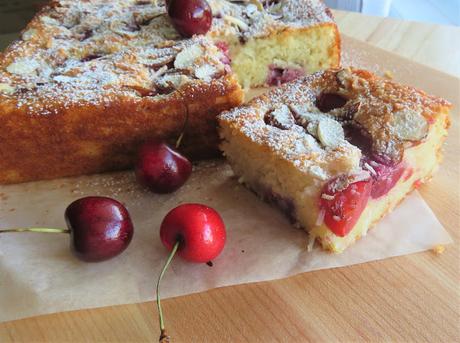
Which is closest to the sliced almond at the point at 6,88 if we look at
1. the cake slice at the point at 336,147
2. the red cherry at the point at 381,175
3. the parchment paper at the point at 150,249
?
the parchment paper at the point at 150,249

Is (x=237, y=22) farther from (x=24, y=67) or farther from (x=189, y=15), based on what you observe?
(x=24, y=67)

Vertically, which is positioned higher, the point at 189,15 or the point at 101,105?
the point at 189,15

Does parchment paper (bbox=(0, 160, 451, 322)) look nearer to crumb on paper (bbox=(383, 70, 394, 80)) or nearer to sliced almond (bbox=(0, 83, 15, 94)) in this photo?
sliced almond (bbox=(0, 83, 15, 94))

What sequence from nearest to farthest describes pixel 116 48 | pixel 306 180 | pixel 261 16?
pixel 306 180 → pixel 116 48 → pixel 261 16

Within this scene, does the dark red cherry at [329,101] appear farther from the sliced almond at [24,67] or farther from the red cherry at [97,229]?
the sliced almond at [24,67]

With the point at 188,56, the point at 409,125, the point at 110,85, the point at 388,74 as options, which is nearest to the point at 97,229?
the point at 110,85

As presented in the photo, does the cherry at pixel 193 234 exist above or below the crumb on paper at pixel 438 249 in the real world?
above

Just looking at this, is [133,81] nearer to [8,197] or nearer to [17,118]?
[17,118]
